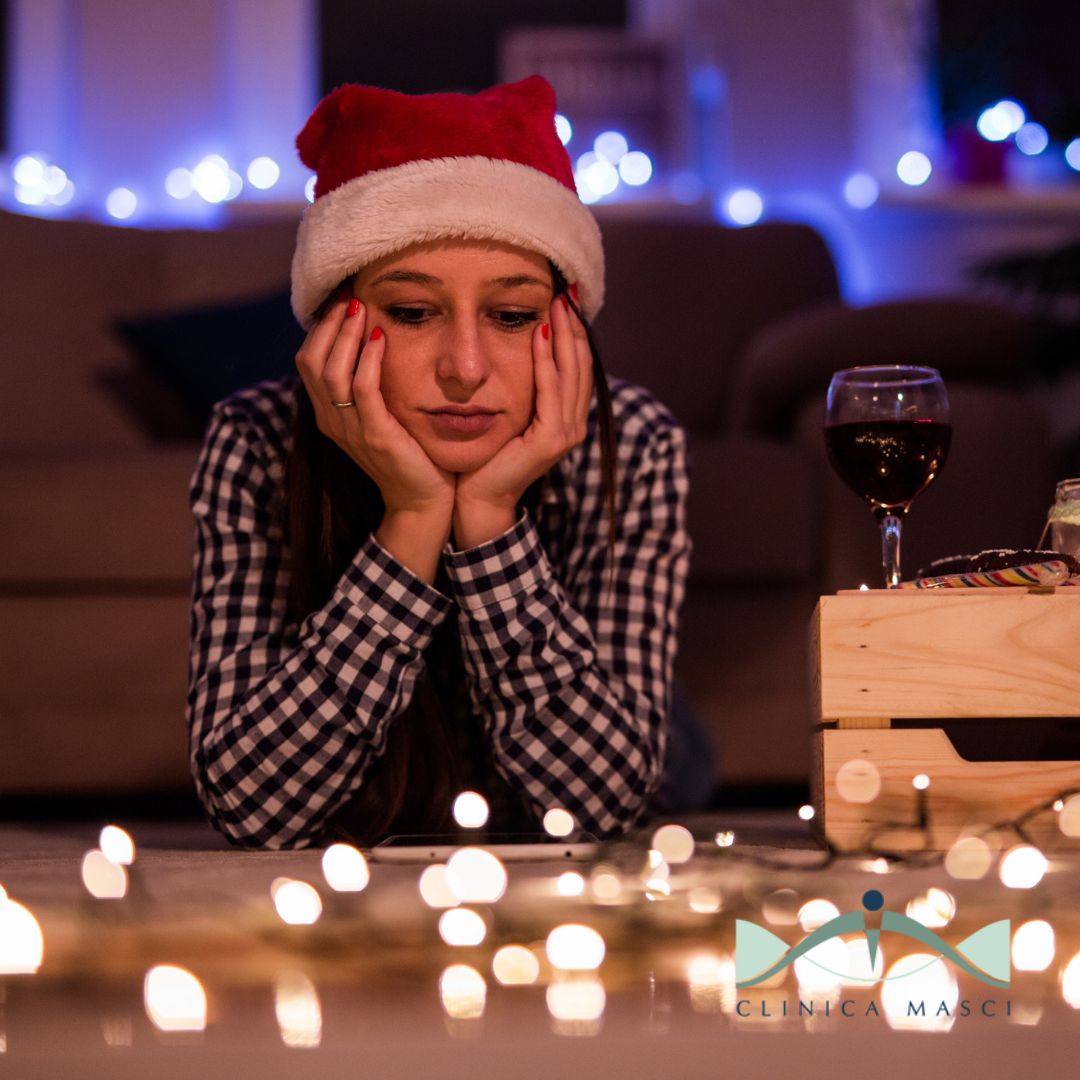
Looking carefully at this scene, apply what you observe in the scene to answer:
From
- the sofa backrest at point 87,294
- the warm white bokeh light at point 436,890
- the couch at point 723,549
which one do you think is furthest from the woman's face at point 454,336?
the sofa backrest at point 87,294

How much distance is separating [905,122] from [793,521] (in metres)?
2.15

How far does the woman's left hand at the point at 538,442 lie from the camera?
1219 millimetres

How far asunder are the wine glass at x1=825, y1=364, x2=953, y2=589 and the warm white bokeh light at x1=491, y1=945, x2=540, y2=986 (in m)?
0.52

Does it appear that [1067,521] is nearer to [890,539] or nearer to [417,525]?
[890,539]

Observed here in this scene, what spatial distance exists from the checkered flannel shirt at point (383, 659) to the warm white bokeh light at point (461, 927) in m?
0.42

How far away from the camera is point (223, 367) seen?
2.31m

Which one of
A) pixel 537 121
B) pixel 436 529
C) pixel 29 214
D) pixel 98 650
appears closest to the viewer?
pixel 436 529

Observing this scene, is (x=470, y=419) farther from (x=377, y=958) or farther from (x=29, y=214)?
(x=29, y=214)

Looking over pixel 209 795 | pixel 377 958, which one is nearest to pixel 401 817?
pixel 209 795

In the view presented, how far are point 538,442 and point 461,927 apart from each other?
1.89 ft

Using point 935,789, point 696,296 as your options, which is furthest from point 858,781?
point 696,296

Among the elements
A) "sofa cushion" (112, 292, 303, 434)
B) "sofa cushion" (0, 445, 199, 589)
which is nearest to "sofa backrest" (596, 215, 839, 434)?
"sofa cushion" (112, 292, 303, 434)

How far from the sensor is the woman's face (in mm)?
1197

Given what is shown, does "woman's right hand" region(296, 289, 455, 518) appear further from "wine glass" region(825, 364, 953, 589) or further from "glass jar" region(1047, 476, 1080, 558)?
"glass jar" region(1047, 476, 1080, 558)
